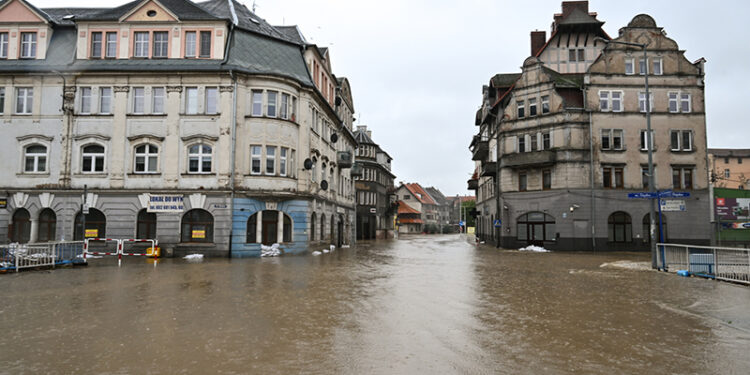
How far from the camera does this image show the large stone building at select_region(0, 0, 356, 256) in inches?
997

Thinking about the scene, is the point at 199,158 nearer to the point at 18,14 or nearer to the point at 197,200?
the point at 197,200

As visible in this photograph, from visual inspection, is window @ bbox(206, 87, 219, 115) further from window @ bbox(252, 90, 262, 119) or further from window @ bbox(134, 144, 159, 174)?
window @ bbox(134, 144, 159, 174)

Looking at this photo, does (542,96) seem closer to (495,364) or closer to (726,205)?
(726,205)

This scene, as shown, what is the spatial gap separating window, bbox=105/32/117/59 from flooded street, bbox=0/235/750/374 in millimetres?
15806

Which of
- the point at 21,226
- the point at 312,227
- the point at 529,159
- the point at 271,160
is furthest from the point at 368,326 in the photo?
the point at 529,159

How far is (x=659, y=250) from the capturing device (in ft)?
63.6

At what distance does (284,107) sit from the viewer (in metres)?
26.9

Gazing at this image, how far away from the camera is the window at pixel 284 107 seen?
26728 mm

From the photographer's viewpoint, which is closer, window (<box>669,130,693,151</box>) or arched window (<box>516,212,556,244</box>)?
window (<box>669,130,693,151</box>)

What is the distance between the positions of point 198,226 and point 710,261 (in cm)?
2301

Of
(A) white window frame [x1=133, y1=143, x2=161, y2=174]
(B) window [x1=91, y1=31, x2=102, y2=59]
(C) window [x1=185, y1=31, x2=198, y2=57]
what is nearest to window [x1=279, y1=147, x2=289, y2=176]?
(A) white window frame [x1=133, y1=143, x2=161, y2=174]

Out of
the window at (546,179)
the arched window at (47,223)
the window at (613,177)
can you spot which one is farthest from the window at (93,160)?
the window at (613,177)

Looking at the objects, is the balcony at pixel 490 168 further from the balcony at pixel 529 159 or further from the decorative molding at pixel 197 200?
the decorative molding at pixel 197 200

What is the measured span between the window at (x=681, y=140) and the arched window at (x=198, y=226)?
33044 mm
